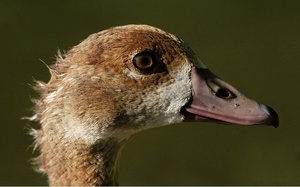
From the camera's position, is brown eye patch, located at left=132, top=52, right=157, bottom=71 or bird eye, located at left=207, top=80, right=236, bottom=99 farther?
bird eye, located at left=207, top=80, right=236, bottom=99

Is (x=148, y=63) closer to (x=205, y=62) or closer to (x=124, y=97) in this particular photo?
→ (x=124, y=97)

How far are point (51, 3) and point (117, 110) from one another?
6265 mm

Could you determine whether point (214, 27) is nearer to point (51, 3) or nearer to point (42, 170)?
point (51, 3)

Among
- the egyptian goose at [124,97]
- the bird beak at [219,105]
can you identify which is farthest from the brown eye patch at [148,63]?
the bird beak at [219,105]

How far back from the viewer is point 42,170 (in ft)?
14.0

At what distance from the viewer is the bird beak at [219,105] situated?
13.1ft

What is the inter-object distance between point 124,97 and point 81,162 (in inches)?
15.5

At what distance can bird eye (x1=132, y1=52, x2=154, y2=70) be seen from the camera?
3963 mm

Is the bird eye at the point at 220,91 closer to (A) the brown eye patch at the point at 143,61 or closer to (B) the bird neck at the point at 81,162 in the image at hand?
(A) the brown eye patch at the point at 143,61

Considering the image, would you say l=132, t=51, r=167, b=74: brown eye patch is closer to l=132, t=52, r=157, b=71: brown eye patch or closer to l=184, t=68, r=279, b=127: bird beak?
l=132, t=52, r=157, b=71: brown eye patch

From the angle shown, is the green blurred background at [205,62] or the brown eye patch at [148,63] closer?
the brown eye patch at [148,63]

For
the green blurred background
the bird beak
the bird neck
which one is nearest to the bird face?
the bird beak

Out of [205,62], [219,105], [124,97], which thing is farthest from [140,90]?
[205,62]

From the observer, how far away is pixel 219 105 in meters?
4.04
